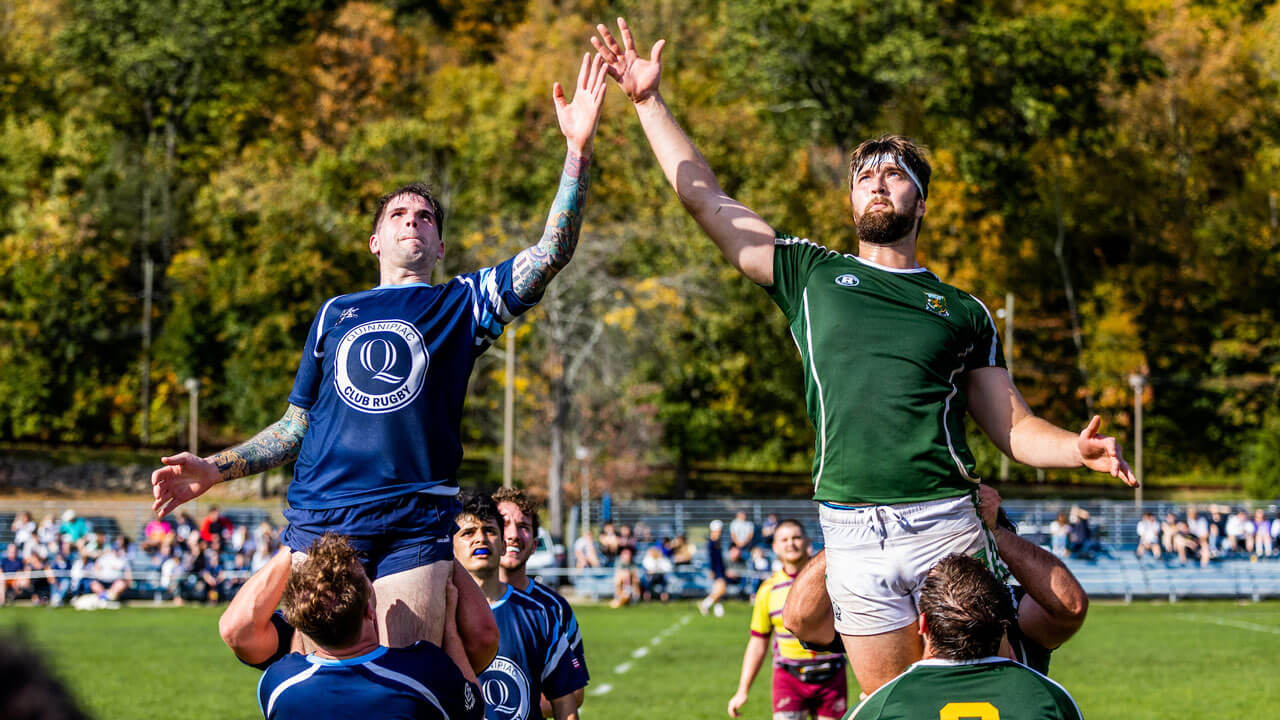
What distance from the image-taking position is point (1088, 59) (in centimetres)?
5050

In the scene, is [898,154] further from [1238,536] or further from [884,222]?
[1238,536]

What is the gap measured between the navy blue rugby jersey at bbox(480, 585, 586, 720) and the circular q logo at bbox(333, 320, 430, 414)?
7.03ft

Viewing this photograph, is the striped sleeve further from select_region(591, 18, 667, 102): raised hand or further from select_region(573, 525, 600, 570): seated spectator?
select_region(573, 525, 600, 570): seated spectator

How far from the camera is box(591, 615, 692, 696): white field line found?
1659 centimetres

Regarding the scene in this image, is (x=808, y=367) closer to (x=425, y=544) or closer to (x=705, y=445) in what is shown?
(x=425, y=544)

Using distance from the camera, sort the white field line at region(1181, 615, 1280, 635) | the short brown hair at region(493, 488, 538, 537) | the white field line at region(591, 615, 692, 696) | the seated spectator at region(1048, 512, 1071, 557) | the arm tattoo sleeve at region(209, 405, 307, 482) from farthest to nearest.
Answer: the seated spectator at region(1048, 512, 1071, 557) < the white field line at region(1181, 615, 1280, 635) < the white field line at region(591, 615, 692, 696) < the short brown hair at region(493, 488, 538, 537) < the arm tattoo sleeve at region(209, 405, 307, 482)

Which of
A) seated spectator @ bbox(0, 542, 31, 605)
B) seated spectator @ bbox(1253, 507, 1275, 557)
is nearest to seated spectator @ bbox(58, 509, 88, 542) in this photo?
seated spectator @ bbox(0, 542, 31, 605)

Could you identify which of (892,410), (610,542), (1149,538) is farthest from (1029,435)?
(1149,538)

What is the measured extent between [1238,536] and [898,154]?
32.9 metres

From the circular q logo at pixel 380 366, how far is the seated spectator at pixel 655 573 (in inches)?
1086

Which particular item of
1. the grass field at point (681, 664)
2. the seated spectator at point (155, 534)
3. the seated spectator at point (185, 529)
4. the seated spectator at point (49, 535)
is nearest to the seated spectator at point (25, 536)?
the seated spectator at point (49, 535)

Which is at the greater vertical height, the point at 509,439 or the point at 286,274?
the point at 286,274

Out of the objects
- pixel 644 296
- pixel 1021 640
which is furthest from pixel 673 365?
pixel 1021 640

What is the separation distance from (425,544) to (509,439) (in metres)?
30.9
